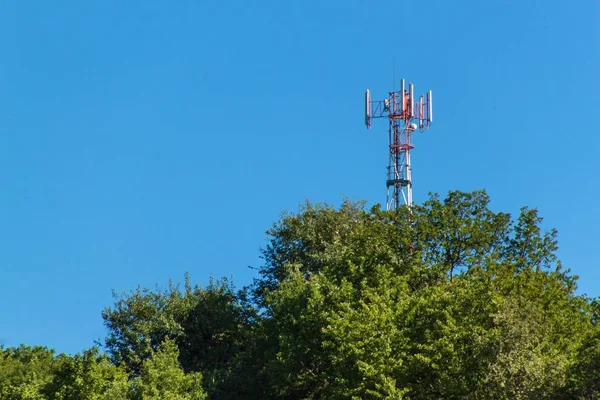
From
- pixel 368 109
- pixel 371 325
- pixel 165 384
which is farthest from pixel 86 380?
pixel 368 109

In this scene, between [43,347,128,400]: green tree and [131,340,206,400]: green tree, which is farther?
[43,347,128,400]: green tree

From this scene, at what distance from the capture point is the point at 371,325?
39.5m

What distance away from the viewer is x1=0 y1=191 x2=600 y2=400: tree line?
123 ft

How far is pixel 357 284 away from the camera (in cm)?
4747

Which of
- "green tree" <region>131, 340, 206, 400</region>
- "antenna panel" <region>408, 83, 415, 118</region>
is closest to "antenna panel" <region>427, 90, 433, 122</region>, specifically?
"antenna panel" <region>408, 83, 415, 118</region>

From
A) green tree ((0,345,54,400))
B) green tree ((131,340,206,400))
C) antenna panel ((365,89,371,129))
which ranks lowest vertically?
green tree ((131,340,206,400))

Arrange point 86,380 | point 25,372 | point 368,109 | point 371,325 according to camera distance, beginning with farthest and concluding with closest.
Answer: point 368,109, point 25,372, point 86,380, point 371,325

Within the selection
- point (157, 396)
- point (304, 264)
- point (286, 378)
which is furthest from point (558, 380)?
point (304, 264)

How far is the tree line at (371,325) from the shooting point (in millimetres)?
37625

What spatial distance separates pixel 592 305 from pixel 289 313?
19.1 meters

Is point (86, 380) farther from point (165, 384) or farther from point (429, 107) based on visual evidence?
point (429, 107)

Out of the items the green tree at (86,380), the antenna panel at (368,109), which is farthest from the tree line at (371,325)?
the antenna panel at (368,109)

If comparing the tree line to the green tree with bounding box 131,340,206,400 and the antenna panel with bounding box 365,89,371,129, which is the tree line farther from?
the antenna panel with bounding box 365,89,371,129

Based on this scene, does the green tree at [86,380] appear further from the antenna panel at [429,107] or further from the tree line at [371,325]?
the antenna panel at [429,107]
